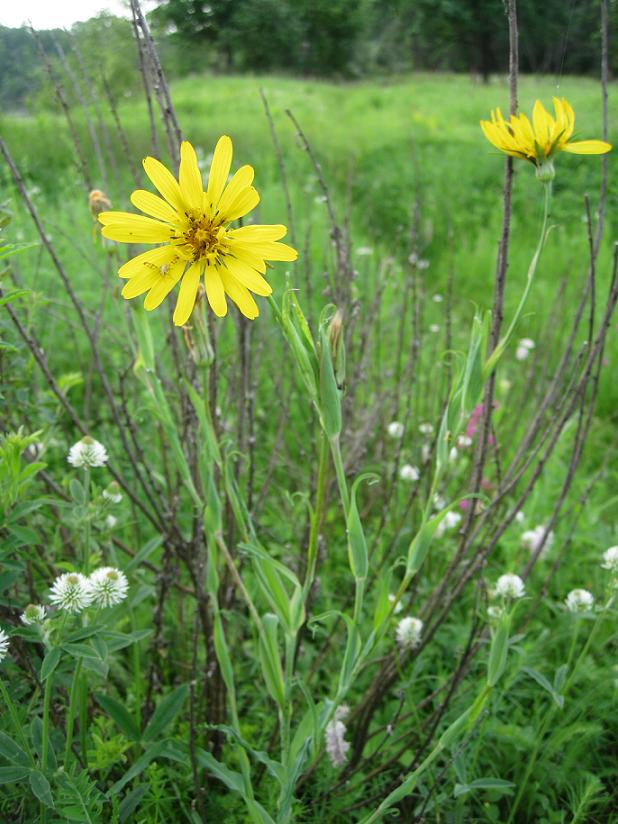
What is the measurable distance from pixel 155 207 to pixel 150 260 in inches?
2.2

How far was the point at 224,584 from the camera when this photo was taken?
1.33 meters

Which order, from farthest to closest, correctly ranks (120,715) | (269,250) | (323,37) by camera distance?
(323,37), (120,715), (269,250)

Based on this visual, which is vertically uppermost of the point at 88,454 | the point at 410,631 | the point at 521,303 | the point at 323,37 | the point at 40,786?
the point at 323,37

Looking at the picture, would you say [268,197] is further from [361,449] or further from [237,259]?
[237,259]

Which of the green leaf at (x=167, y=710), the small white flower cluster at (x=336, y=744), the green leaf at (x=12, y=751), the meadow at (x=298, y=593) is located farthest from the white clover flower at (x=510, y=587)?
the green leaf at (x=12, y=751)

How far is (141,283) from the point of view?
0.69m

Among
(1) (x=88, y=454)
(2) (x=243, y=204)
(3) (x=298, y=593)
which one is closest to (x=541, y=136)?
(2) (x=243, y=204)

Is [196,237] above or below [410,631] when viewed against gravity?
above

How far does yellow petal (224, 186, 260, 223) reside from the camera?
0.65m

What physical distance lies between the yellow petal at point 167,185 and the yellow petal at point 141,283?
71 millimetres

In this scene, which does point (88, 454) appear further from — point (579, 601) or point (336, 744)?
point (579, 601)

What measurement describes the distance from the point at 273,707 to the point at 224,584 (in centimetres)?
26

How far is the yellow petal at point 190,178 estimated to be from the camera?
2.15 feet

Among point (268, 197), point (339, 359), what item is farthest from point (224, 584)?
point (268, 197)
